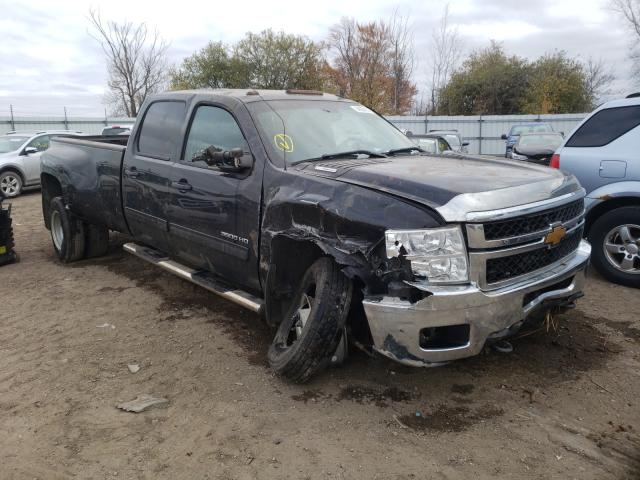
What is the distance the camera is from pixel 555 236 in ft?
10.5

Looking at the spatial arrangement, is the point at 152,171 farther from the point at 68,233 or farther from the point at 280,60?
the point at 280,60

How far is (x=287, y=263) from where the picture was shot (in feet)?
11.8

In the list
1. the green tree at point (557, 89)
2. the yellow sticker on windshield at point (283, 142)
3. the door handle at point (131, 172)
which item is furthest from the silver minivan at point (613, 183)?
the green tree at point (557, 89)

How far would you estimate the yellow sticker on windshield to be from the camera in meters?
3.87

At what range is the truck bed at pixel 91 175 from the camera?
560cm

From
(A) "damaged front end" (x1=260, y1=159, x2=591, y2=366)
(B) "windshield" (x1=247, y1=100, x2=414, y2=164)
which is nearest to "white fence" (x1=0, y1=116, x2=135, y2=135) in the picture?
(B) "windshield" (x1=247, y1=100, x2=414, y2=164)

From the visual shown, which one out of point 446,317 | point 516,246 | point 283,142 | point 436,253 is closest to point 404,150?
point 283,142

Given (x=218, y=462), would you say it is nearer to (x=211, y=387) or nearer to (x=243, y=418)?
(x=243, y=418)

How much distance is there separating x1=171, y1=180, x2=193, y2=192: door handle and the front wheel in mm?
1491

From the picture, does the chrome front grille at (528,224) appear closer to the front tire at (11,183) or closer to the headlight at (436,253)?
the headlight at (436,253)

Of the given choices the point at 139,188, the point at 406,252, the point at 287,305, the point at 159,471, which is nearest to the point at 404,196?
the point at 406,252

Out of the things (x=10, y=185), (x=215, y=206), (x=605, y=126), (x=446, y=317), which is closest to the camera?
(x=446, y=317)

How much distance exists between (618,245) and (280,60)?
28.5m

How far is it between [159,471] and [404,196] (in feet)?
6.34
